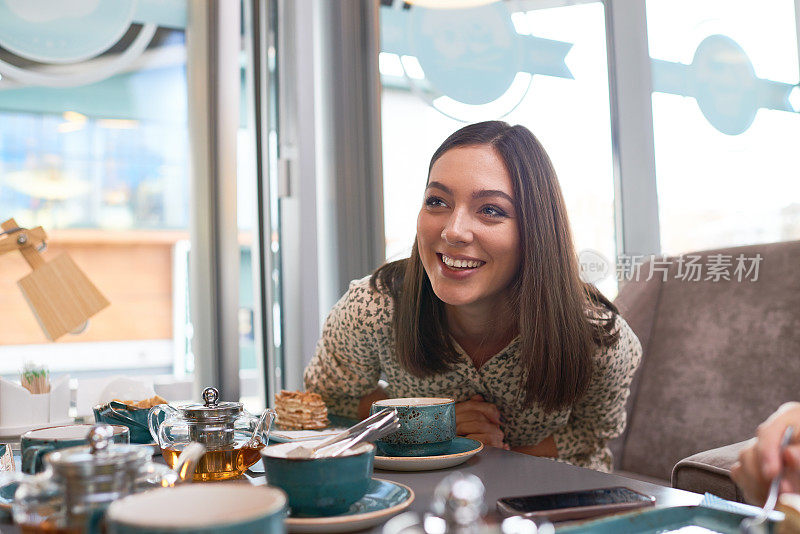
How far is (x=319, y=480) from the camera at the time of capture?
2.01ft

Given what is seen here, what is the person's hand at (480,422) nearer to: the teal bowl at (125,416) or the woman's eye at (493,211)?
the woman's eye at (493,211)

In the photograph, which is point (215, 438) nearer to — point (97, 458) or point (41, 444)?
point (41, 444)

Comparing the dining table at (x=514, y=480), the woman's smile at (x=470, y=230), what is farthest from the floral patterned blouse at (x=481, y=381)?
the dining table at (x=514, y=480)

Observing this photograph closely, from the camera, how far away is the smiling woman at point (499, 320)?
4.14 feet

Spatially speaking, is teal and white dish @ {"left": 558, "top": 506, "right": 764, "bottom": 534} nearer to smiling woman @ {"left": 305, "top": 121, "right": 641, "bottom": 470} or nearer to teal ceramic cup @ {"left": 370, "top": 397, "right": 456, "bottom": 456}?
teal ceramic cup @ {"left": 370, "top": 397, "right": 456, "bottom": 456}

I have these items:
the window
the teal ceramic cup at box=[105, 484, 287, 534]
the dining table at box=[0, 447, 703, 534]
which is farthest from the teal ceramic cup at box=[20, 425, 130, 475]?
the window

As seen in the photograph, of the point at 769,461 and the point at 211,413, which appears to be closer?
the point at 769,461

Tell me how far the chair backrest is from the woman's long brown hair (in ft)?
1.54

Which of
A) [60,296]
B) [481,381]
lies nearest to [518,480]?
[481,381]

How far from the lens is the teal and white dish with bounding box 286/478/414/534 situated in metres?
0.60

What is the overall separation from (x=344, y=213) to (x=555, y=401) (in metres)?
1.42

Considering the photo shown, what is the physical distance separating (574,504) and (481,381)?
0.72 metres

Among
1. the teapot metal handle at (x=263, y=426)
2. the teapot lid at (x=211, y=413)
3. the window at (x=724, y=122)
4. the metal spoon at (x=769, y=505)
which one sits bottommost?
the metal spoon at (x=769, y=505)

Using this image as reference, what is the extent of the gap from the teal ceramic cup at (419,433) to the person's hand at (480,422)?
322 millimetres
